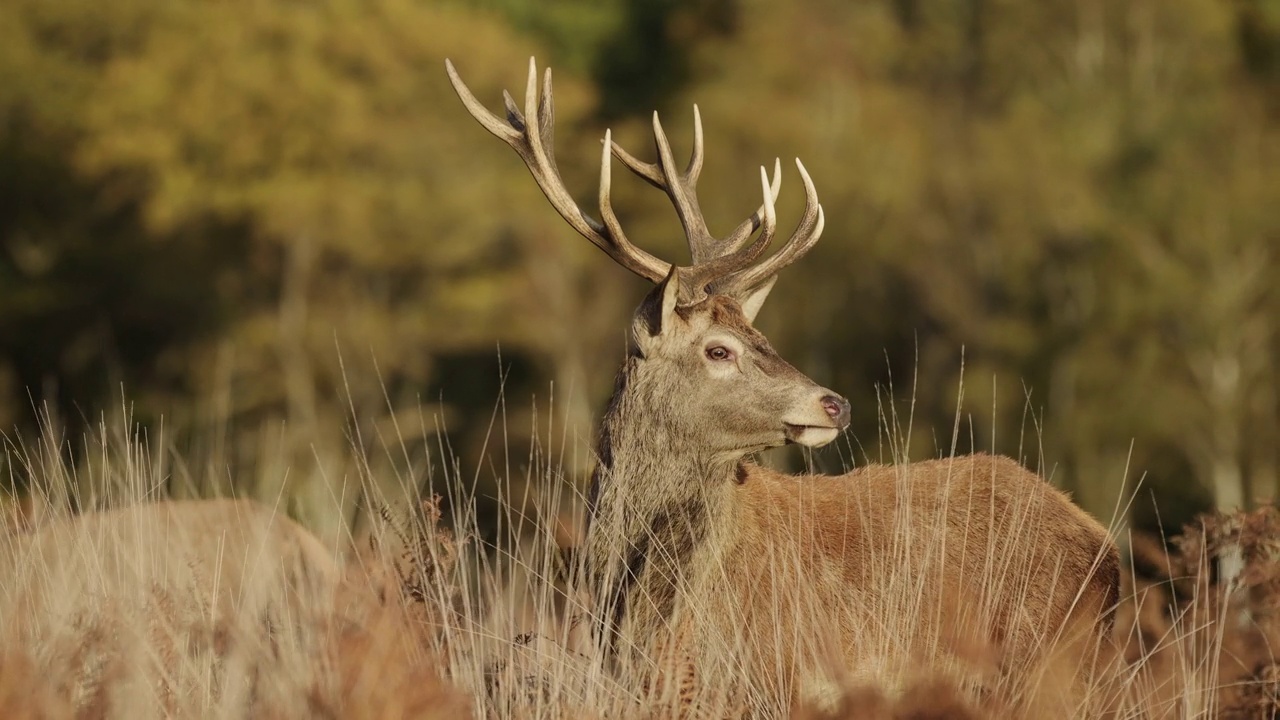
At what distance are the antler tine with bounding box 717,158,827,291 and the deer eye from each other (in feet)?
1.30

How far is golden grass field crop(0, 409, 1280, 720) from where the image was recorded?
11.7ft

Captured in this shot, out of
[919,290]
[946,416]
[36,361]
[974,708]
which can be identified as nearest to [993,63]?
[919,290]

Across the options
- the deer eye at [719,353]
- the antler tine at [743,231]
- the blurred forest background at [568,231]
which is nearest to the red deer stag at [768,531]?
the deer eye at [719,353]

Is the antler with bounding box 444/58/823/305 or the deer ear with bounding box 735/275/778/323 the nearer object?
the antler with bounding box 444/58/823/305

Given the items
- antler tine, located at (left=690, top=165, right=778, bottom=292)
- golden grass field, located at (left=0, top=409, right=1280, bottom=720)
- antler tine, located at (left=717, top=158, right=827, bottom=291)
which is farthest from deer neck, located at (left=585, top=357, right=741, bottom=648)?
antler tine, located at (left=717, top=158, right=827, bottom=291)

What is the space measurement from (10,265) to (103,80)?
267 centimetres

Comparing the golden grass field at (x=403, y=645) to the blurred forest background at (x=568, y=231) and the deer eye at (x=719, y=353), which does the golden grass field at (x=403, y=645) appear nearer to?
the deer eye at (x=719, y=353)

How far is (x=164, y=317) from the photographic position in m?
21.6

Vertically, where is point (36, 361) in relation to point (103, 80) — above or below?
below

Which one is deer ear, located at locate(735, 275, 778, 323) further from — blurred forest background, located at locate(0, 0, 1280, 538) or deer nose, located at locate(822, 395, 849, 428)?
blurred forest background, located at locate(0, 0, 1280, 538)

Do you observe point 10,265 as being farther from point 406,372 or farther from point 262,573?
point 262,573

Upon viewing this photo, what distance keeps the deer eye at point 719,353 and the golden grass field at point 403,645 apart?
69cm

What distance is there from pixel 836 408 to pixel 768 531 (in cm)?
44

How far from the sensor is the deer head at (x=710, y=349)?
523cm
